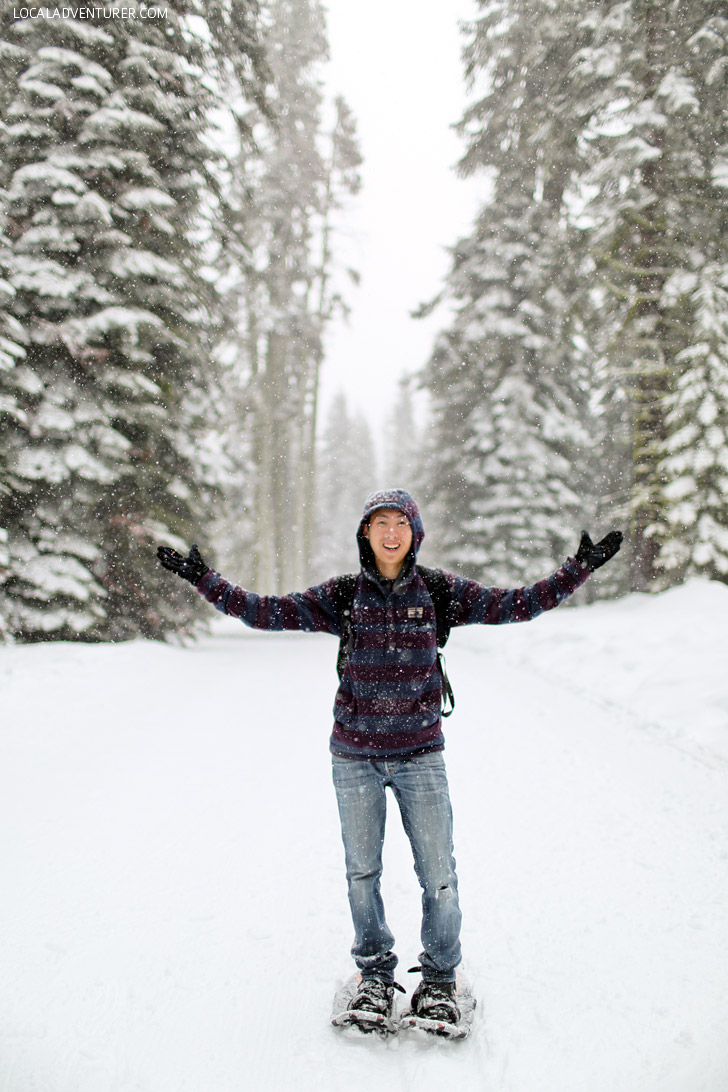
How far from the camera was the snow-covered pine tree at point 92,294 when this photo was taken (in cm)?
928

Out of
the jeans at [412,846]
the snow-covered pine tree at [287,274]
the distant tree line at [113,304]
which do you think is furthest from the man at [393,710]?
the snow-covered pine tree at [287,274]

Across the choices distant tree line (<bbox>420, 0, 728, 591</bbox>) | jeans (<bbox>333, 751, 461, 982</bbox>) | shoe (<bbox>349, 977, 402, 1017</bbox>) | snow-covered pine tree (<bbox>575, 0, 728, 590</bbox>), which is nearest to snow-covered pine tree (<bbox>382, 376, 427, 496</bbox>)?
distant tree line (<bbox>420, 0, 728, 591</bbox>)

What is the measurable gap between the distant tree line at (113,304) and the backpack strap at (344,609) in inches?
257

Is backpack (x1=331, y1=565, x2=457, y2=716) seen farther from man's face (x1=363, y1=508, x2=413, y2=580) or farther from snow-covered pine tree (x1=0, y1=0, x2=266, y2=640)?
snow-covered pine tree (x1=0, y1=0, x2=266, y2=640)

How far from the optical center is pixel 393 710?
2859 millimetres

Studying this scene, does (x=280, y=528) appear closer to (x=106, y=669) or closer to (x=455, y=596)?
(x=106, y=669)

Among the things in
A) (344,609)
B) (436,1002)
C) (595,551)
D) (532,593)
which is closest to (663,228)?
(595,551)

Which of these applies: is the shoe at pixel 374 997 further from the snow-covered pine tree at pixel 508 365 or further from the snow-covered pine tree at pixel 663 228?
the snow-covered pine tree at pixel 508 365

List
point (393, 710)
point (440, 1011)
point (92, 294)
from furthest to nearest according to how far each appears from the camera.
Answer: point (92, 294), point (393, 710), point (440, 1011)

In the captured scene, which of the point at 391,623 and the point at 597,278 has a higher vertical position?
the point at 597,278

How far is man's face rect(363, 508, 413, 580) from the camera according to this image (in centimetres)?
293

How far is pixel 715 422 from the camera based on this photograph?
11219 mm

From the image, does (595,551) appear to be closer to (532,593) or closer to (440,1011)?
(532,593)

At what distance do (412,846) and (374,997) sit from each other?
0.58 meters
